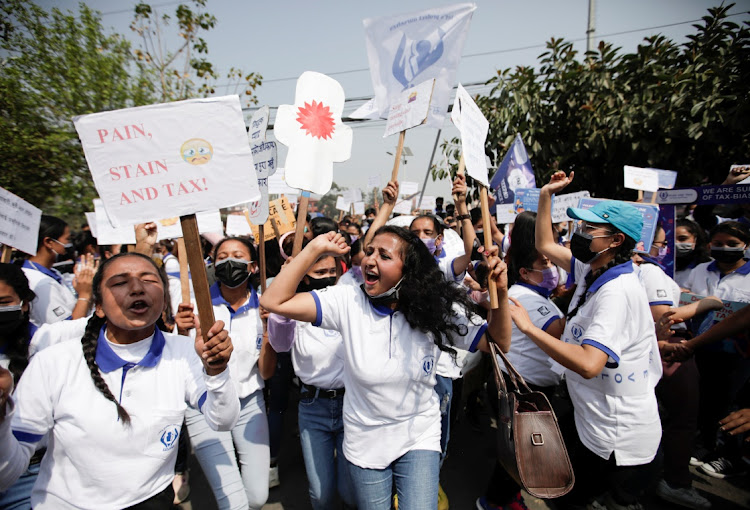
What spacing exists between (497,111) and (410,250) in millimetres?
6482

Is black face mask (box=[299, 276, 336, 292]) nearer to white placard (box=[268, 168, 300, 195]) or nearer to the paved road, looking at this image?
the paved road

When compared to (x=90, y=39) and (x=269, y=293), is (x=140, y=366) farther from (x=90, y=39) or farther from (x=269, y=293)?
(x=90, y=39)

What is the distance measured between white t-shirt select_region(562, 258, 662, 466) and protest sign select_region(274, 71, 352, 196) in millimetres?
1816

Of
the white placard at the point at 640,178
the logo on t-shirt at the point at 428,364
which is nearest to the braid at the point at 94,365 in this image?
the logo on t-shirt at the point at 428,364

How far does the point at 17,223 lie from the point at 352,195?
9365 mm

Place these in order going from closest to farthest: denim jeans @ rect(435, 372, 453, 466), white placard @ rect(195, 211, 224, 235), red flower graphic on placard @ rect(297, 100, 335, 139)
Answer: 1. red flower graphic on placard @ rect(297, 100, 335, 139)
2. denim jeans @ rect(435, 372, 453, 466)
3. white placard @ rect(195, 211, 224, 235)

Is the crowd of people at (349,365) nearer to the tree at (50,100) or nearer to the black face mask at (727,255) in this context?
the black face mask at (727,255)

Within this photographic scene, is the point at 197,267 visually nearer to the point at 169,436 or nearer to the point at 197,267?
the point at 197,267

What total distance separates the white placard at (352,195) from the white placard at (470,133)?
29.7ft

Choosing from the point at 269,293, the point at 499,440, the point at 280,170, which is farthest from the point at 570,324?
the point at 280,170

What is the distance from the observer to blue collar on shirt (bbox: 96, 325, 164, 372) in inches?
74.9

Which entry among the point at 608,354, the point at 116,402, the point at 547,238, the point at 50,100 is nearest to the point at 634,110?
the point at 547,238

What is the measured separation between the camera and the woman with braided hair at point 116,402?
1761 millimetres

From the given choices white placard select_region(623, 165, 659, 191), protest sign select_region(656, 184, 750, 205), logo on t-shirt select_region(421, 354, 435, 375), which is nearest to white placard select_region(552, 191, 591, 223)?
white placard select_region(623, 165, 659, 191)
